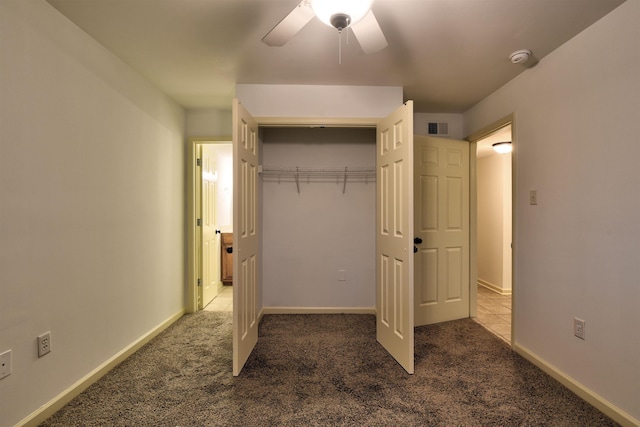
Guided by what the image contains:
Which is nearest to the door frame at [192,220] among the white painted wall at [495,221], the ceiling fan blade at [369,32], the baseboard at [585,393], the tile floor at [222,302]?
the tile floor at [222,302]

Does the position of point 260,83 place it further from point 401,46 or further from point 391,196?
point 391,196

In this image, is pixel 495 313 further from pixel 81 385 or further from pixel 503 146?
pixel 81 385

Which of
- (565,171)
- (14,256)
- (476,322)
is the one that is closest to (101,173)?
(14,256)

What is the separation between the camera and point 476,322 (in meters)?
3.37

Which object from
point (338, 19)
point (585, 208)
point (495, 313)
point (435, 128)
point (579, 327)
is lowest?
point (495, 313)

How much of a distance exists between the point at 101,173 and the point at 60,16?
946mm

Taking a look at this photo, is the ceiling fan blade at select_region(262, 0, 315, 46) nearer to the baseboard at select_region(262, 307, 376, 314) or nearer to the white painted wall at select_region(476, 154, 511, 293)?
the baseboard at select_region(262, 307, 376, 314)

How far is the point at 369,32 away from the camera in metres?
1.59

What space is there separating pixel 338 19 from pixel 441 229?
8.17ft

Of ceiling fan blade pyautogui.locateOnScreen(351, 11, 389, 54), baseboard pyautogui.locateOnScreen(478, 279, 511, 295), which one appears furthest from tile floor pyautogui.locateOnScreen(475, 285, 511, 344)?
ceiling fan blade pyautogui.locateOnScreen(351, 11, 389, 54)

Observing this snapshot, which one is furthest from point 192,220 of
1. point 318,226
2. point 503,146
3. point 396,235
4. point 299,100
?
point 503,146

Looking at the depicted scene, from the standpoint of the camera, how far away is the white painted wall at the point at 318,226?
3.62 m

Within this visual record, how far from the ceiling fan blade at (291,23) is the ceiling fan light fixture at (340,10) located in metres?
0.08

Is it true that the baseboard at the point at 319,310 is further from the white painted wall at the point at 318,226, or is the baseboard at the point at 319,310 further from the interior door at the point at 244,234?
the interior door at the point at 244,234
